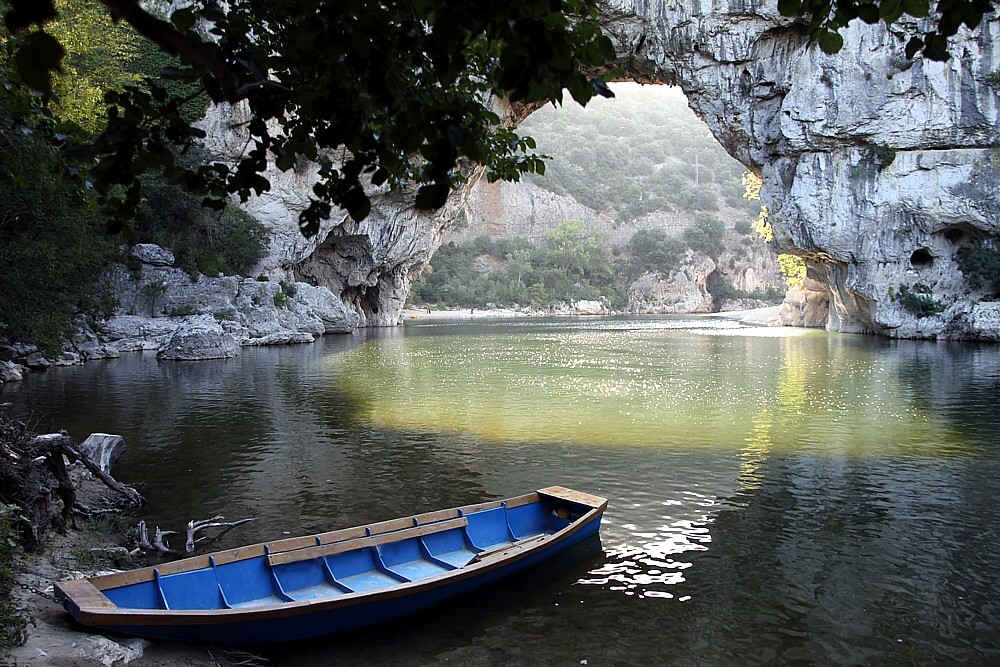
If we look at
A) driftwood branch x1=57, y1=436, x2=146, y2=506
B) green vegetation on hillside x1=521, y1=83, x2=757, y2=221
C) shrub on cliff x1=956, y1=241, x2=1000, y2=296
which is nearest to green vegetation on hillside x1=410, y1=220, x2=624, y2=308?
green vegetation on hillside x1=521, y1=83, x2=757, y2=221

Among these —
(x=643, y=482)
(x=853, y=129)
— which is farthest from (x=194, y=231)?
(x=853, y=129)

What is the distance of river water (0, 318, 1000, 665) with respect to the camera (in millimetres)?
5656

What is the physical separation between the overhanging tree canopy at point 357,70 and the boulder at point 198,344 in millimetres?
25187

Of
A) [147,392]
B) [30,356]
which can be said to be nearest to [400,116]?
[147,392]

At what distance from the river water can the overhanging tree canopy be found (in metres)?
3.86

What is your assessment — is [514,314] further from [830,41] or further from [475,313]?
[830,41]

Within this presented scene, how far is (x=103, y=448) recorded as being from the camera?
9.37 metres

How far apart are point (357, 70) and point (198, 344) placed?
2655 centimetres

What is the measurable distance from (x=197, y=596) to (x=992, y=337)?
36.3 m

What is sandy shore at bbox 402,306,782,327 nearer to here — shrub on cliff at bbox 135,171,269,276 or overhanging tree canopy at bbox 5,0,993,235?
shrub on cliff at bbox 135,171,269,276

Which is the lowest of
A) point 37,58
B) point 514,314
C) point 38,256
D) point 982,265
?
point 514,314

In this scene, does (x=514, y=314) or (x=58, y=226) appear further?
(x=514, y=314)

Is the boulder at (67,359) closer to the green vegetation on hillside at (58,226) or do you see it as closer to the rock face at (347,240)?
the green vegetation on hillside at (58,226)

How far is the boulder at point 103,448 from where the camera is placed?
9188 millimetres
